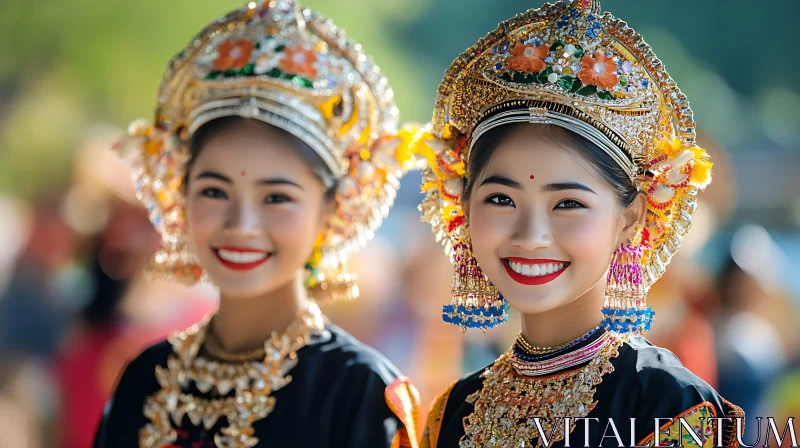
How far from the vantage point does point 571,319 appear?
8.80 feet

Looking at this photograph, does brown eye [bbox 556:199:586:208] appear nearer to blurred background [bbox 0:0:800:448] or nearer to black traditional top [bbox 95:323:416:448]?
black traditional top [bbox 95:323:416:448]

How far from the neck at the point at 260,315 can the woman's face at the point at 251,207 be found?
12 cm

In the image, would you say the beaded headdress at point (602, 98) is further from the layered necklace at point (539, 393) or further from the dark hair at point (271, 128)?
the dark hair at point (271, 128)

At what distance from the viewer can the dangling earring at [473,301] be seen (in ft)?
9.21

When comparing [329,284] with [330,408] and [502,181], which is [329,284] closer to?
[330,408]

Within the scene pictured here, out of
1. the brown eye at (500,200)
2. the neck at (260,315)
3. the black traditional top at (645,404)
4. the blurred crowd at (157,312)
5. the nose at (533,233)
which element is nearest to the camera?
the black traditional top at (645,404)

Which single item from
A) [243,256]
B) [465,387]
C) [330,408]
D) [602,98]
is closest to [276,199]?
[243,256]

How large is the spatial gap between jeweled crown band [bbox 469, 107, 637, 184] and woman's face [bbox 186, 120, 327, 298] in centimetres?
71

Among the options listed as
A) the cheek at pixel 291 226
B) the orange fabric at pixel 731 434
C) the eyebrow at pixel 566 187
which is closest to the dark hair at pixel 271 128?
the cheek at pixel 291 226

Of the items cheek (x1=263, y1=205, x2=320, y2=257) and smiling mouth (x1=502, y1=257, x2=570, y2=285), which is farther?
cheek (x1=263, y1=205, x2=320, y2=257)

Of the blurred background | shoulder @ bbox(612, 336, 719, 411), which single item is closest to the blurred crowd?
the blurred background

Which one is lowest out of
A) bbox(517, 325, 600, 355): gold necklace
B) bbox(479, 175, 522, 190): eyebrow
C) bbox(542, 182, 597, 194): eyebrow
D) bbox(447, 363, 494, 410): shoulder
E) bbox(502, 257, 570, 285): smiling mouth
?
bbox(447, 363, 494, 410): shoulder

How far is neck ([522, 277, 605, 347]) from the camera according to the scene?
2674 mm

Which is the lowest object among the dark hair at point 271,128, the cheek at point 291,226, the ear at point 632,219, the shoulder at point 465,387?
the shoulder at point 465,387
